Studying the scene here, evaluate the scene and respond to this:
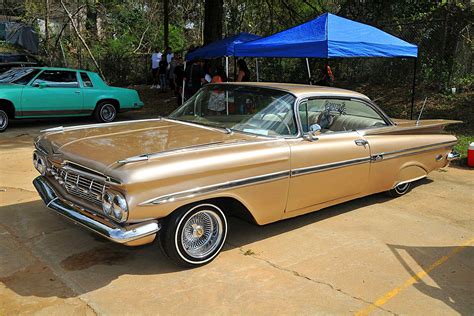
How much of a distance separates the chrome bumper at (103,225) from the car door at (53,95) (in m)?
7.14

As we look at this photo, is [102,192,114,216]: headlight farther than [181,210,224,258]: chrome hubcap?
No

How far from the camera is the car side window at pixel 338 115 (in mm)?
4758

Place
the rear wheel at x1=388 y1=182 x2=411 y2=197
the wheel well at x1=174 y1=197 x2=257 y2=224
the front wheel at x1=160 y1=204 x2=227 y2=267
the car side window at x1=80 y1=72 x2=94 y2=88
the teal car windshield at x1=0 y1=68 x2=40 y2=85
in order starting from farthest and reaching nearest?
the car side window at x1=80 y1=72 x2=94 y2=88 → the teal car windshield at x1=0 y1=68 x2=40 y2=85 → the rear wheel at x1=388 y1=182 x2=411 y2=197 → the wheel well at x1=174 y1=197 x2=257 y2=224 → the front wheel at x1=160 y1=204 x2=227 y2=267

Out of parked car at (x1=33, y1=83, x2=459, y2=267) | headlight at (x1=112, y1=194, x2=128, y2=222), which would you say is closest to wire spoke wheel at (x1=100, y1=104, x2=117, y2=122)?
parked car at (x1=33, y1=83, x2=459, y2=267)

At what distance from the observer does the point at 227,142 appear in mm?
4066

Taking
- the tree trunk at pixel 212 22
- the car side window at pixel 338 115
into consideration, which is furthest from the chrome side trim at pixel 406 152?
the tree trunk at pixel 212 22

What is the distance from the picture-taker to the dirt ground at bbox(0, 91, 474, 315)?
10.9ft

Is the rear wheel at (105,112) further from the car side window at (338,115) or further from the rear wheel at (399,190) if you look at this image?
the rear wheel at (399,190)

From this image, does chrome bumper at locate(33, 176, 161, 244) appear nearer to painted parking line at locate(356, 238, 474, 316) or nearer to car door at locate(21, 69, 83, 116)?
painted parking line at locate(356, 238, 474, 316)

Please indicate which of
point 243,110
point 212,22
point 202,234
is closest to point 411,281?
point 202,234

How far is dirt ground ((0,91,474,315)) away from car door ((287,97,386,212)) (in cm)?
41

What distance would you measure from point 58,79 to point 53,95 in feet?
1.56

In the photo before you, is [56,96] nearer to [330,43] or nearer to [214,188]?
[330,43]

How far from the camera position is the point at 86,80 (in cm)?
1145
